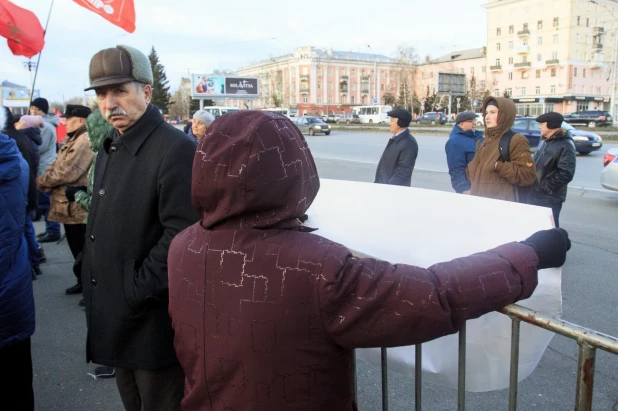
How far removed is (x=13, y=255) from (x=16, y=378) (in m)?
0.69

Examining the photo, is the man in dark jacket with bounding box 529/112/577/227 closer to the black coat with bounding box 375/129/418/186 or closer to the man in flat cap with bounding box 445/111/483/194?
the man in flat cap with bounding box 445/111/483/194

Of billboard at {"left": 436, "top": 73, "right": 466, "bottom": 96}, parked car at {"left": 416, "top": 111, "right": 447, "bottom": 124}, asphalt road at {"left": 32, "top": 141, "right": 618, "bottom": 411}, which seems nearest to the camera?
asphalt road at {"left": 32, "top": 141, "right": 618, "bottom": 411}

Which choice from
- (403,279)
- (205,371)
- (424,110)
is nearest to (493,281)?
(403,279)

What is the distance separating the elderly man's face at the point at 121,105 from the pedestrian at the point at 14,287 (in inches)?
24.2

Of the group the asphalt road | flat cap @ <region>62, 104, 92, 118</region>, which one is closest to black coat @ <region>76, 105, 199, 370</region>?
the asphalt road

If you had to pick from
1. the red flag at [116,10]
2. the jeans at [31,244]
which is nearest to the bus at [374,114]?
the red flag at [116,10]

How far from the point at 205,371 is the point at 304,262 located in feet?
1.54

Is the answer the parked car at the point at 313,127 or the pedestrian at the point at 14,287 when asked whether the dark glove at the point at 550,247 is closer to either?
the pedestrian at the point at 14,287

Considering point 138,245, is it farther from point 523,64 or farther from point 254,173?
point 523,64

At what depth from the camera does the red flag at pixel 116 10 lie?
17.9 ft

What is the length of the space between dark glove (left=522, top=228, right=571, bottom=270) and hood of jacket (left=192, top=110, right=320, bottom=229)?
59 cm

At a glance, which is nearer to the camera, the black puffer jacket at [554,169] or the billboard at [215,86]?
the black puffer jacket at [554,169]

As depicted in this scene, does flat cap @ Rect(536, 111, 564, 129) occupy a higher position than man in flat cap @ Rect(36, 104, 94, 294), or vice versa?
flat cap @ Rect(536, 111, 564, 129)

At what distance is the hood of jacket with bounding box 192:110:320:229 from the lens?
3.98ft
